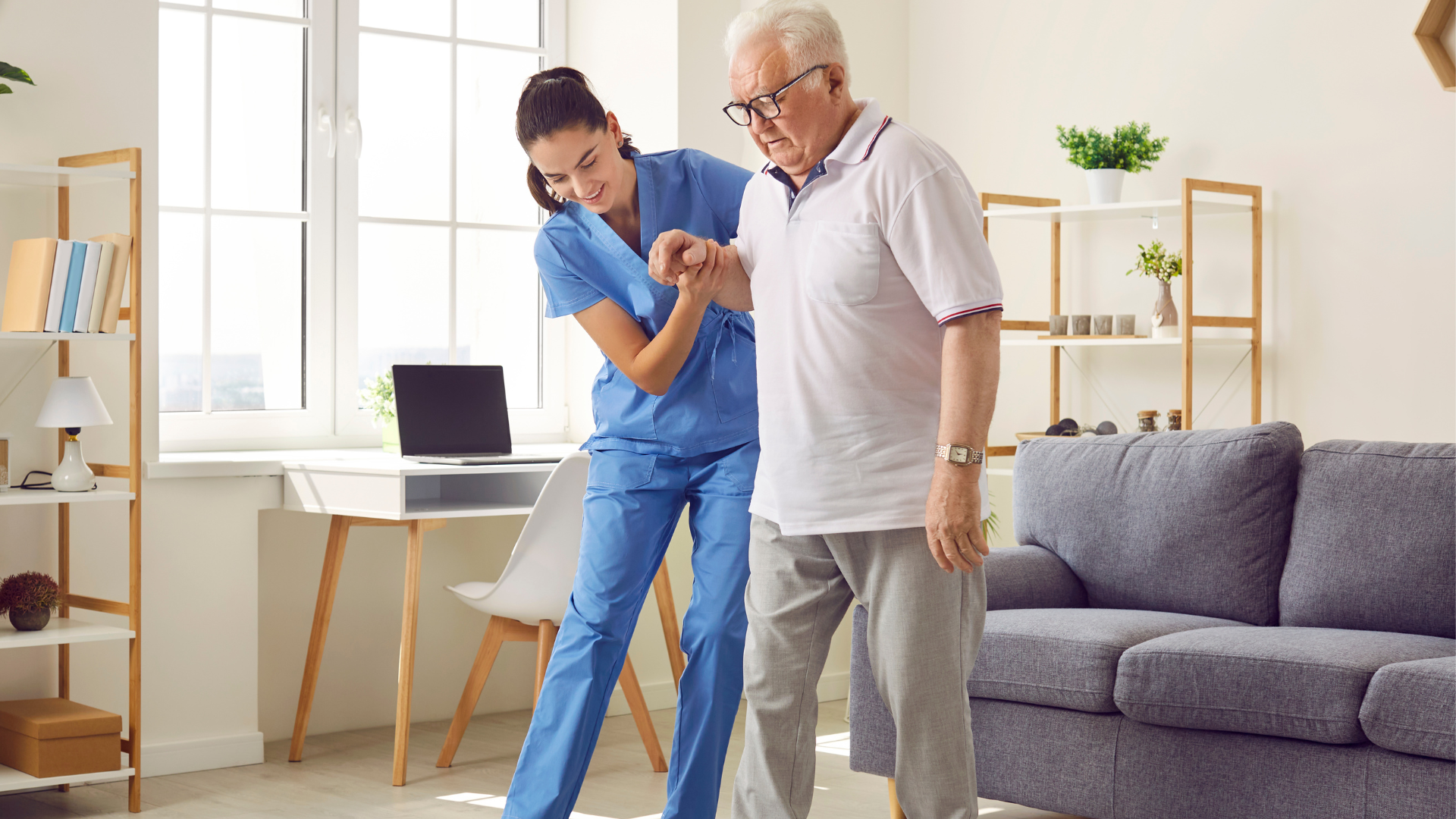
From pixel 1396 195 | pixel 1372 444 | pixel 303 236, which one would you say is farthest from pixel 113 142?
pixel 1396 195

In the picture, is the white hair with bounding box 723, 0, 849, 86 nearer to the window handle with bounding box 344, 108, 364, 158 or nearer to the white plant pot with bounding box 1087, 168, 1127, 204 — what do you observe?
the white plant pot with bounding box 1087, 168, 1127, 204

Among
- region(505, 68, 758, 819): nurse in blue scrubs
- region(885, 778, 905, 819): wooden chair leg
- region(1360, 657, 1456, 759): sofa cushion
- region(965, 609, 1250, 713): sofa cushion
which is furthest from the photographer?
region(885, 778, 905, 819): wooden chair leg

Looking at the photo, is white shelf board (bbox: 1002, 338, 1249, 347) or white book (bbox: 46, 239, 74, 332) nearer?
white book (bbox: 46, 239, 74, 332)

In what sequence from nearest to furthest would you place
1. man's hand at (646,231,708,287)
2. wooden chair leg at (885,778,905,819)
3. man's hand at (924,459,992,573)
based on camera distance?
man's hand at (924,459,992,573) < man's hand at (646,231,708,287) < wooden chair leg at (885,778,905,819)

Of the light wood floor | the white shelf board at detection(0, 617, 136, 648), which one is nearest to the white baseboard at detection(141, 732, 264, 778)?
the light wood floor

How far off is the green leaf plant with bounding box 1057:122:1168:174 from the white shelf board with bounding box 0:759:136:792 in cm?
285

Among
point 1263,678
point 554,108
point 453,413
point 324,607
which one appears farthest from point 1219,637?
point 324,607

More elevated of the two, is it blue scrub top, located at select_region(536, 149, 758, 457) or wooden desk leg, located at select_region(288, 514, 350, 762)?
blue scrub top, located at select_region(536, 149, 758, 457)

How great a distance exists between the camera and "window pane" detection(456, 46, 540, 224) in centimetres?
427

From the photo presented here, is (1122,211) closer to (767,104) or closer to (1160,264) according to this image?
(1160,264)

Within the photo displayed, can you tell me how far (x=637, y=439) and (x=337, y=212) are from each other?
202cm

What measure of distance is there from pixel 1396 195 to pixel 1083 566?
1.34m

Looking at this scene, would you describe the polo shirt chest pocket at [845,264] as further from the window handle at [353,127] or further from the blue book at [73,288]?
the window handle at [353,127]

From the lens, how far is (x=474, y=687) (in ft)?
11.2
